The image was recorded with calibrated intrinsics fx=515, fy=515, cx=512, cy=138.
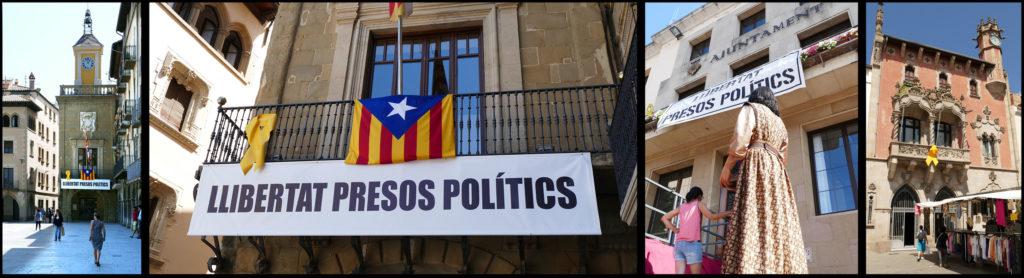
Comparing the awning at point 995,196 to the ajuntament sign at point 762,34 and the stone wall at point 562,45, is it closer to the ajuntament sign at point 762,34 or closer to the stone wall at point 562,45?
the ajuntament sign at point 762,34

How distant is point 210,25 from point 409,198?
7488mm

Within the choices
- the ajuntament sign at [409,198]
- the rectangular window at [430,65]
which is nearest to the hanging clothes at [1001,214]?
the ajuntament sign at [409,198]

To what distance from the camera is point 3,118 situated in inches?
191

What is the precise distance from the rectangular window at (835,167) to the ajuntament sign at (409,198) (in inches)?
80.6

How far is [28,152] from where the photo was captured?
482cm

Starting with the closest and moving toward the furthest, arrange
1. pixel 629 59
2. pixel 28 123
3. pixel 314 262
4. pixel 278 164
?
pixel 629 59, pixel 28 123, pixel 278 164, pixel 314 262

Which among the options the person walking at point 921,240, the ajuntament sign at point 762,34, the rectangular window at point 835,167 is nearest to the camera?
the person walking at point 921,240

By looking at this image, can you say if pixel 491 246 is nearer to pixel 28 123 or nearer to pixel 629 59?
pixel 629 59

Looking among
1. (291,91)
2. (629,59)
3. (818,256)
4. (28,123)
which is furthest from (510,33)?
(28,123)

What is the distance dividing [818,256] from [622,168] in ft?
5.82

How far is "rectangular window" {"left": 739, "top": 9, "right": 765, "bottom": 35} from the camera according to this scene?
22.9 feet

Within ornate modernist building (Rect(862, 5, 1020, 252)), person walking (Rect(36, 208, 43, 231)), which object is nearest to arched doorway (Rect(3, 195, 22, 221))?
person walking (Rect(36, 208, 43, 231))

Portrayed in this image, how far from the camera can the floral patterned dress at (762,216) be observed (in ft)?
8.74

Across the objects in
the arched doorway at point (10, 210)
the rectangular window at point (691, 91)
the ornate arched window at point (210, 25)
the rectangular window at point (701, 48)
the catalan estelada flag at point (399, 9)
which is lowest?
the arched doorway at point (10, 210)
